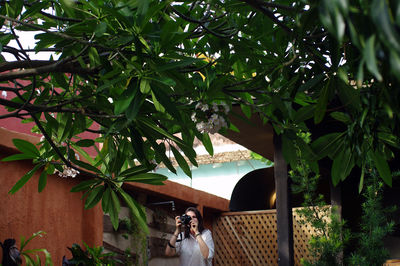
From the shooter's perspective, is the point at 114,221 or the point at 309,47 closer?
the point at 309,47

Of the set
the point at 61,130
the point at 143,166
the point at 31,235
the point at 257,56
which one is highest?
the point at 257,56

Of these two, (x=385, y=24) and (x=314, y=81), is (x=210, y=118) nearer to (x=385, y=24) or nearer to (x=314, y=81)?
(x=314, y=81)

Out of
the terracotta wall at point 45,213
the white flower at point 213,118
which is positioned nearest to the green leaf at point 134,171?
the white flower at point 213,118

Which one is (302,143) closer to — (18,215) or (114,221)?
(114,221)

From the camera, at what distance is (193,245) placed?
457 cm

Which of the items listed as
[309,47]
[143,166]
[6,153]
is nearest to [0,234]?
[6,153]

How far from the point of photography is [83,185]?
7.07ft

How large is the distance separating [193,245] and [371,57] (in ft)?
13.4

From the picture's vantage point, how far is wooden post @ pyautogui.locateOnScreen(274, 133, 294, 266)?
14.7ft

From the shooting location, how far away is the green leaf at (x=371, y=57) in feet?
2.00

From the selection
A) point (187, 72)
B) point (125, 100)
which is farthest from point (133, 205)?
point (125, 100)

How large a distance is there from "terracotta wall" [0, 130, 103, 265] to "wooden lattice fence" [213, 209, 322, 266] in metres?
3.34

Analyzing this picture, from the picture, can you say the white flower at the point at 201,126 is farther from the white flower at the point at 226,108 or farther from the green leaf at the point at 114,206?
the green leaf at the point at 114,206

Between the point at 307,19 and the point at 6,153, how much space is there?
3.54m
